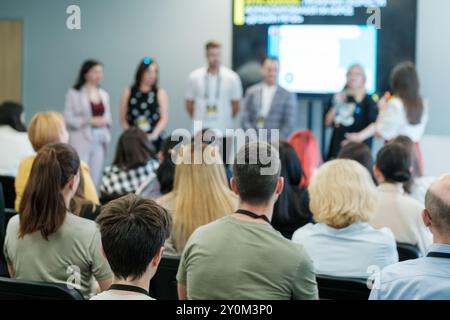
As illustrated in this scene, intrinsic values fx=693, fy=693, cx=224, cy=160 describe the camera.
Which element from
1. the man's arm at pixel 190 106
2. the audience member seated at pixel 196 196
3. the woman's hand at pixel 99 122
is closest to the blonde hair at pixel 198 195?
the audience member seated at pixel 196 196

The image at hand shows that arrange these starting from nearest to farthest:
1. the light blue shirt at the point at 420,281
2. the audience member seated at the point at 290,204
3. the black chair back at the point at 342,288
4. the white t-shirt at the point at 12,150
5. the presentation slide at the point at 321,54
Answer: the light blue shirt at the point at 420,281 < the black chair back at the point at 342,288 < the audience member seated at the point at 290,204 < the white t-shirt at the point at 12,150 < the presentation slide at the point at 321,54

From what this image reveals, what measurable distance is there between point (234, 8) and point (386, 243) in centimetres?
514

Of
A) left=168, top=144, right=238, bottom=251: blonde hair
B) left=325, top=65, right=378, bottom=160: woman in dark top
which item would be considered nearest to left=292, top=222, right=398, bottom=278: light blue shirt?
left=168, top=144, right=238, bottom=251: blonde hair

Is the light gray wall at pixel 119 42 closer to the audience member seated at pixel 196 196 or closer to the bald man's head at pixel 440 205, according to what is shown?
the audience member seated at pixel 196 196

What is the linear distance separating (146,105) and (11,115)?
213 centimetres

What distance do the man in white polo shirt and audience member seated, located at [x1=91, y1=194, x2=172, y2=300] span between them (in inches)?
208

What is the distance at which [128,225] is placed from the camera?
186cm

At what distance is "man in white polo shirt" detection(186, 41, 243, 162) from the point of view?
723 cm

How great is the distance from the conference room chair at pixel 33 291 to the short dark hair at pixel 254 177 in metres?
0.63

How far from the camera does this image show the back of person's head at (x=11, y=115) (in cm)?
496

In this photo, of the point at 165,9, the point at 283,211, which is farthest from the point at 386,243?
the point at 165,9

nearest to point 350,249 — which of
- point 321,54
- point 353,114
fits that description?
point 353,114

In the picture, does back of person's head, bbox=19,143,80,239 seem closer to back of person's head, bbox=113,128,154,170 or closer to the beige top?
the beige top

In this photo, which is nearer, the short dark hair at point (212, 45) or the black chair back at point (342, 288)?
the black chair back at point (342, 288)
